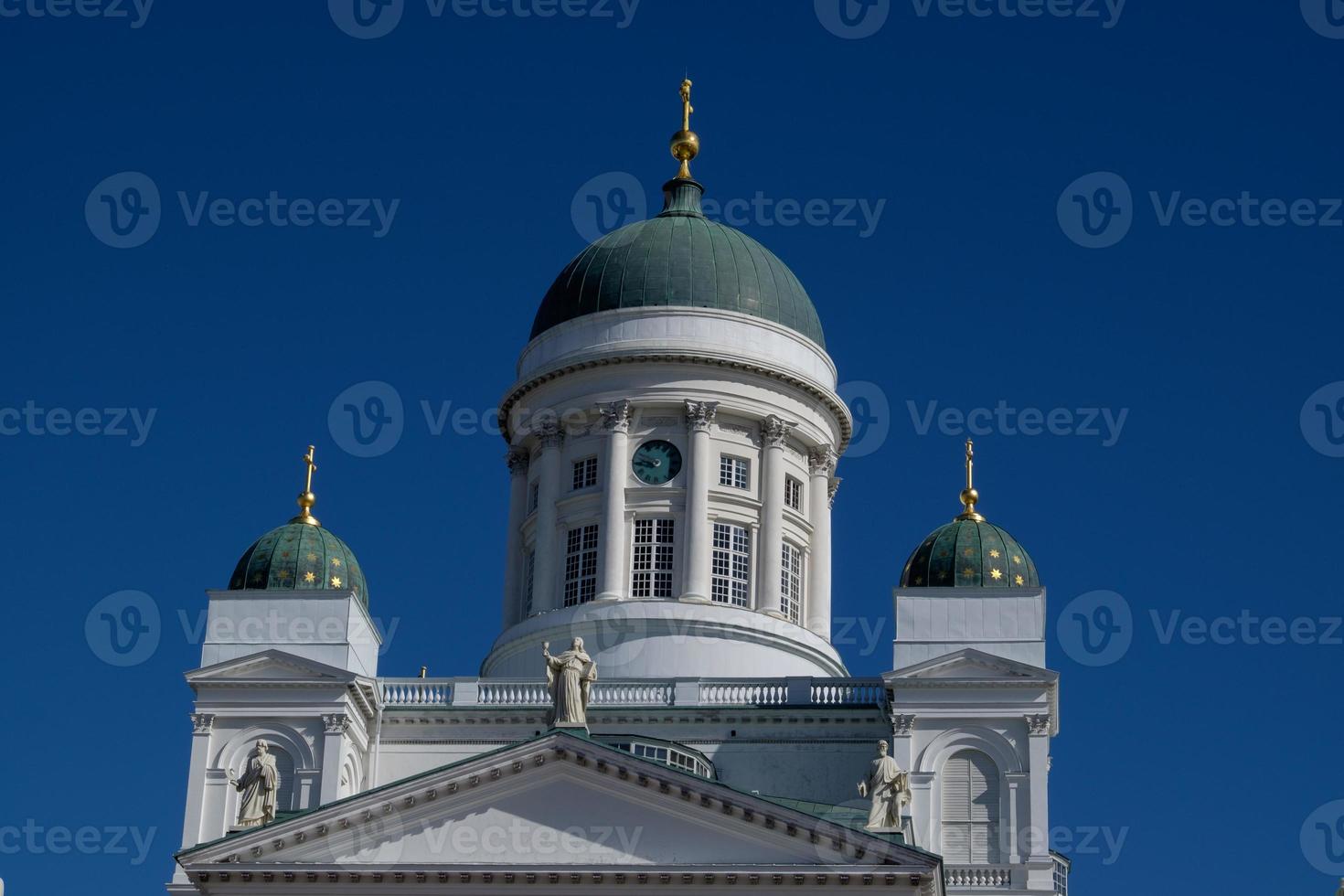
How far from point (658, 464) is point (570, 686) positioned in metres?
15.6

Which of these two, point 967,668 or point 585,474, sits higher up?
point 585,474

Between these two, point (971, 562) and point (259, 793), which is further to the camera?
point (971, 562)

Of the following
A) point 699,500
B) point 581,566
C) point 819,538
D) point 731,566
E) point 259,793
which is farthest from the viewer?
point 819,538

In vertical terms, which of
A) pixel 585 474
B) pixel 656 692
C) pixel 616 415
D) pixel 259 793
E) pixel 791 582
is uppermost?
pixel 616 415

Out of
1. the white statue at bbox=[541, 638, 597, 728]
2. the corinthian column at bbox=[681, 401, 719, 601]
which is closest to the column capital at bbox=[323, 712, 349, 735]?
the white statue at bbox=[541, 638, 597, 728]

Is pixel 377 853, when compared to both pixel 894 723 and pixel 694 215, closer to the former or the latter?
pixel 894 723

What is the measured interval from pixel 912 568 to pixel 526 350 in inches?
536

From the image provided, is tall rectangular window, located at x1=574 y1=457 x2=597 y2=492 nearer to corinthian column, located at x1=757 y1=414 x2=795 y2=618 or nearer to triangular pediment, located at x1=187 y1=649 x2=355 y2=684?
corinthian column, located at x1=757 y1=414 x2=795 y2=618

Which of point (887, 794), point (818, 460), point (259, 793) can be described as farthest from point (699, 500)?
point (259, 793)

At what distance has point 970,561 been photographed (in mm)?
69938

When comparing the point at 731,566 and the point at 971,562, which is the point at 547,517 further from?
the point at 971,562

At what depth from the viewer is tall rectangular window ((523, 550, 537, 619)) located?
7631 cm

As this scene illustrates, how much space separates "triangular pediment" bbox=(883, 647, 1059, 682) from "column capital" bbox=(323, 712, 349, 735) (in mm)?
11864

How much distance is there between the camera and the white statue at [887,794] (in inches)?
2341
